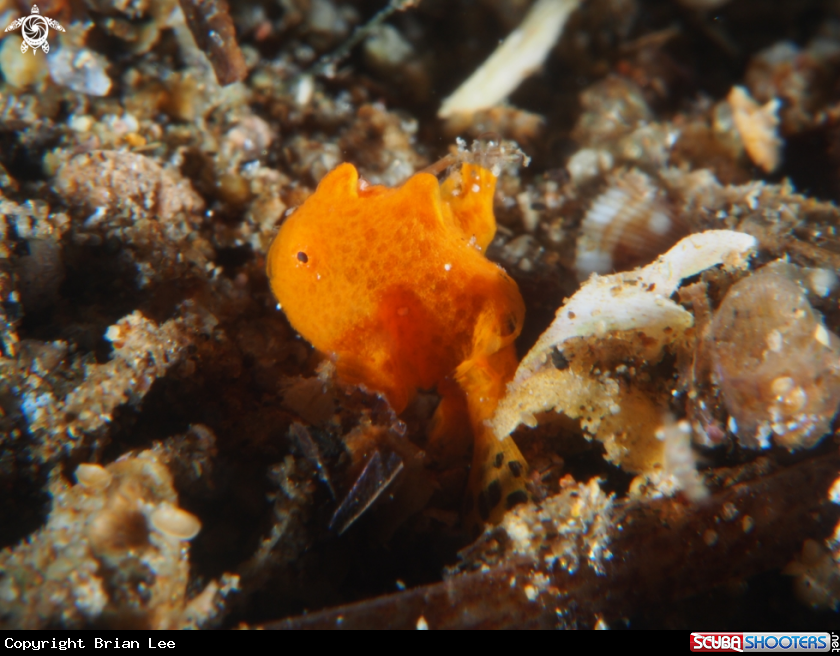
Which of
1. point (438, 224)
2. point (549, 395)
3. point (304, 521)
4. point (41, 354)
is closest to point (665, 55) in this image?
point (438, 224)

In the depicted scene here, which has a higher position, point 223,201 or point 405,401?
point 223,201

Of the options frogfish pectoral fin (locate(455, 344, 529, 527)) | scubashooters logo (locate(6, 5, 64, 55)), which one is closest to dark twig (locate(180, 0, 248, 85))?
scubashooters logo (locate(6, 5, 64, 55))

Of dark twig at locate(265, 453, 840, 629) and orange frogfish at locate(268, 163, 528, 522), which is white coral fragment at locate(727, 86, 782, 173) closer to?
orange frogfish at locate(268, 163, 528, 522)

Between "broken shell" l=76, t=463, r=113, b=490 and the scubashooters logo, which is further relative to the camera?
the scubashooters logo

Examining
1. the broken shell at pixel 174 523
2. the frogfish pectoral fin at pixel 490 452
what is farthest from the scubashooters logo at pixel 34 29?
the frogfish pectoral fin at pixel 490 452

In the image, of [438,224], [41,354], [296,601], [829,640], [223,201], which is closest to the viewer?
[829,640]

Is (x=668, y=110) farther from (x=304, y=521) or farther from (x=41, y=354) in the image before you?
(x=41, y=354)
